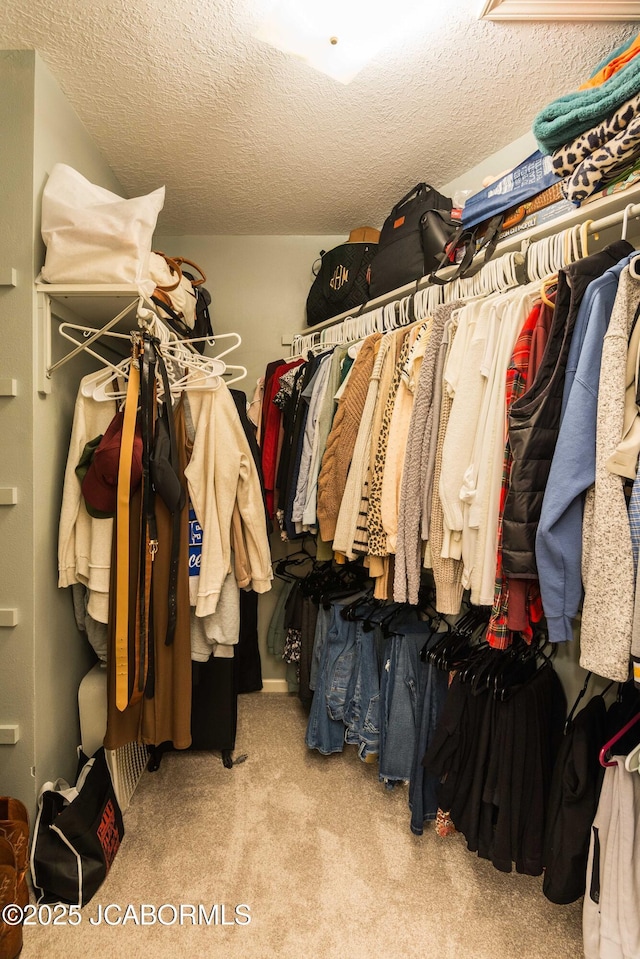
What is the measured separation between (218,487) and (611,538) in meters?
1.12

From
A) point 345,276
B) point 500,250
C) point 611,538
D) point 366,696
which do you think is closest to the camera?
point 611,538

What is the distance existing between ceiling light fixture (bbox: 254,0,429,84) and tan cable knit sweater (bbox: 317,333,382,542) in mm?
806

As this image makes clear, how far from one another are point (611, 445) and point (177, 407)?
4.17ft

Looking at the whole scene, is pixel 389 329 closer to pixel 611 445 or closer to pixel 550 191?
pixel 550 191

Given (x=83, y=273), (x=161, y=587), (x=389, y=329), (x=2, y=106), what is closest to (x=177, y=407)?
(x=83, y=273)

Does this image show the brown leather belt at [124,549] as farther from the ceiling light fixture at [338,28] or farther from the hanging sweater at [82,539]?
the ceiling light fixture at [338,28]

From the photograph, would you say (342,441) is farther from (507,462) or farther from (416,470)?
(507,462)

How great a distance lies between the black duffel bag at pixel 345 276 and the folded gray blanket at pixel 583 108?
108 cm

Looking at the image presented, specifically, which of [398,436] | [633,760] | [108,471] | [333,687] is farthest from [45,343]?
[633,760]

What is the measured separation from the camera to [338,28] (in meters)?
1.34

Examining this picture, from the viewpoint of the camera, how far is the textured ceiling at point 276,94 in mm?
1409

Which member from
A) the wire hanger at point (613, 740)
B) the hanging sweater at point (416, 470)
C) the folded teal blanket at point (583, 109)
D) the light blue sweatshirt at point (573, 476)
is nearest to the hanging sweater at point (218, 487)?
the hanging sweater at point (416, 470)

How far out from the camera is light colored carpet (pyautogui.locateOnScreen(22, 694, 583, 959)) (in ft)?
4.26

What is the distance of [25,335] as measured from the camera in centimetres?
149
